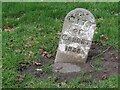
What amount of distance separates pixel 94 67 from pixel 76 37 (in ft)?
2.23

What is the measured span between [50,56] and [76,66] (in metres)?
0.71

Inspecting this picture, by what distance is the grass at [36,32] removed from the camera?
755 centimetres

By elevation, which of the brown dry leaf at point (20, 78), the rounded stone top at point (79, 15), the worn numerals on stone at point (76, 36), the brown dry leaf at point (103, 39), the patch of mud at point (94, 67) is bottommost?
the brown dry leaf at point (20, 78)

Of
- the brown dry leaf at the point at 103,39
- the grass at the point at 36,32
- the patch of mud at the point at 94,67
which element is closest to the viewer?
the grass at the point at 36,32

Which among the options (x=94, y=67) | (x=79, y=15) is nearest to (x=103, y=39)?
(x=79, y=15)

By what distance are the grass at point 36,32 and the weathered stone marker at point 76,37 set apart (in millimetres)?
573

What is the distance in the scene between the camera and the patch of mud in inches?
304

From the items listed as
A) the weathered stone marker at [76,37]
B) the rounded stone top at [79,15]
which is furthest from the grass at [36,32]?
the rounded stone top at [79,15]

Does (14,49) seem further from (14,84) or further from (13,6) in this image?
(13,6)

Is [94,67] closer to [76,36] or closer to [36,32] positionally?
[76,36]

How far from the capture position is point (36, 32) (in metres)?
9.86

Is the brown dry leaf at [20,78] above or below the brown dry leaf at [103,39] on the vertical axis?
below

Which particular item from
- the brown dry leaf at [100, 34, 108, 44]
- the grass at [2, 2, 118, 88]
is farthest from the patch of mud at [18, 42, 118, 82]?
the brown dry leaf at [100, 34, 108, 44]

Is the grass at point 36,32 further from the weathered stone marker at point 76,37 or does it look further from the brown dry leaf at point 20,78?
the weathered stone marker at point 76,37
